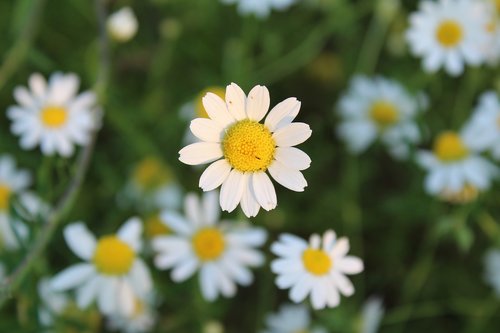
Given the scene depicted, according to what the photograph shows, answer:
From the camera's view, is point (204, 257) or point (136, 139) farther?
point (136, 139)

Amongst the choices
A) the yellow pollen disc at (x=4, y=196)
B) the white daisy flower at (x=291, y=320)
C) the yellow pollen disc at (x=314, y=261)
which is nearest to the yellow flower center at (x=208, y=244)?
the white daisy flower at (x=291, y=320)

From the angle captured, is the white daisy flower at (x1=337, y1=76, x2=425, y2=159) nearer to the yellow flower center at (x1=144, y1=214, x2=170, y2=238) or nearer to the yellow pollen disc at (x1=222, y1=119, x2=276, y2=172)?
the yellow flower center at (x1=144, y1=214, x2=170, y2=238)

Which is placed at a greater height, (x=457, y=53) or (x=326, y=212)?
(x=457, y=53)

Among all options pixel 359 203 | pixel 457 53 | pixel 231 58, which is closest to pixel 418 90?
pixel 457 53

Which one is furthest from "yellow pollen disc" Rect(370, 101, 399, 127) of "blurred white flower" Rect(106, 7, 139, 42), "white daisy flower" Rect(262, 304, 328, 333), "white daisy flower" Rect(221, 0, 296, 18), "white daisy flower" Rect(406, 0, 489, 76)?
"blurred white flower" Rect(106, 7, 139, 42)

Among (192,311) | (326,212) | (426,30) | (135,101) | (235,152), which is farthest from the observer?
(135,101)

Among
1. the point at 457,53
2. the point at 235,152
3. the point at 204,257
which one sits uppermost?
the point at 457,53

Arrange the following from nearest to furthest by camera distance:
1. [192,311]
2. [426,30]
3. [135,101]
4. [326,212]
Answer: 1. [192,311]
2. [426,30]
3. [326,212]
4. [135,101]

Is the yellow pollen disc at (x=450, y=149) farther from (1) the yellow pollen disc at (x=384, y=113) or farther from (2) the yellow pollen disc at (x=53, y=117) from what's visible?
(2) the yellow pollen disc at (x=53, y=117)

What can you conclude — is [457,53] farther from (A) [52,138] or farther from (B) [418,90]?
(A) [52,138]
